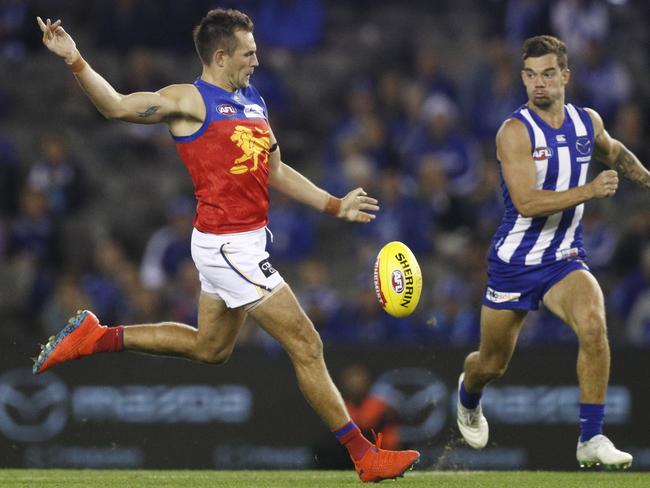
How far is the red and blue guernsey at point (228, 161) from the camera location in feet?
26.8

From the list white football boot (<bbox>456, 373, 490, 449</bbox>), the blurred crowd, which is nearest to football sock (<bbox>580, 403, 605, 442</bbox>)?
white football boot (<bbox>456, 373, 490, 449</bbox>)

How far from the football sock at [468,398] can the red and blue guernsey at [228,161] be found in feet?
7.06

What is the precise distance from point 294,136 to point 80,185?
269cm

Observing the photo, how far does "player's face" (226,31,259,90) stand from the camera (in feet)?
27.1

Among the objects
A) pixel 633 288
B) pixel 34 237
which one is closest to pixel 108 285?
pixel 34 237

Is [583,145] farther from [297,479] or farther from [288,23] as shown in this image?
[288,23]

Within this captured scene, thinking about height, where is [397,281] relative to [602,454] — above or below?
above

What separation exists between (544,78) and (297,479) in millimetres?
2942

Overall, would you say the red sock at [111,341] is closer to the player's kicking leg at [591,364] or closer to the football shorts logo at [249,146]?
the football shorts logo at [249,146]

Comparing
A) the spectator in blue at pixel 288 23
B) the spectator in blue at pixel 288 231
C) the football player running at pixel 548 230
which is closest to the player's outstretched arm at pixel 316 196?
the football player running at pixel 548 230

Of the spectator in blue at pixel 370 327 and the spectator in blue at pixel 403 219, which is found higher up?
the spectator in blue at pixel 403 219

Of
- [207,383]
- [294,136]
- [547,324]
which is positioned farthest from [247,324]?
[294,136]

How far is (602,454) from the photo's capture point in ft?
26.4

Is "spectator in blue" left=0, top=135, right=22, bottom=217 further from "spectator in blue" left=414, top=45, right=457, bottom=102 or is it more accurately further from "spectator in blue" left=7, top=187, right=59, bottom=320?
"spectator in blue" left=414, top=45, right=457, bottom=102
